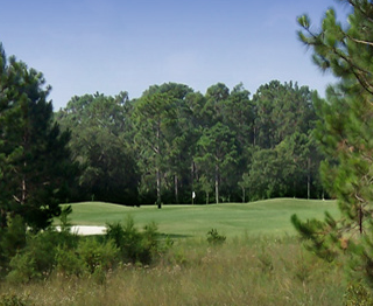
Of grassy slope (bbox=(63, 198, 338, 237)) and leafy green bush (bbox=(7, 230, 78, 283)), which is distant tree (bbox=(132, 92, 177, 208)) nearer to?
grassy slope (bbox=(63, 198, 338, 237))

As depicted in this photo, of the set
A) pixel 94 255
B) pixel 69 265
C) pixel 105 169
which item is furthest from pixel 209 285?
pixel 105 169

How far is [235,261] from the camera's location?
10570mm

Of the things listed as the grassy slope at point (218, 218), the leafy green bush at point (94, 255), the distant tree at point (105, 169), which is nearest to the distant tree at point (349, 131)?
the leafy green bush at point (94, 255)

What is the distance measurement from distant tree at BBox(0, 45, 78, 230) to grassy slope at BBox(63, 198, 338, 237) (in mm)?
2944

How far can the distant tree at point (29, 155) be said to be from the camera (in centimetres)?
1520

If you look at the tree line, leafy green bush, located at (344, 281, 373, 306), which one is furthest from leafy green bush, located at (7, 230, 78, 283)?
the tree line

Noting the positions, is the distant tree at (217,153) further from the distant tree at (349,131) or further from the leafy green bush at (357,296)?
the leafy green bush at (357,296)

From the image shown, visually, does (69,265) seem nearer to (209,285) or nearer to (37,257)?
(37,257)

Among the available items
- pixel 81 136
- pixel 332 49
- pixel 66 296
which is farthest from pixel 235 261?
pixel 81 136

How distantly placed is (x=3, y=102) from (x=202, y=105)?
57.9 meters

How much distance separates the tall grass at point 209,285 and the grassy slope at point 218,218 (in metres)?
6.04

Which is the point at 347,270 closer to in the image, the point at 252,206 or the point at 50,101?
the point at 50,101

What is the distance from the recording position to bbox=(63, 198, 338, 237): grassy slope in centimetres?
2234

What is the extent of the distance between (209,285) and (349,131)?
10.1 feet
